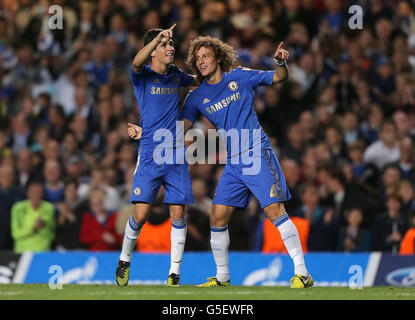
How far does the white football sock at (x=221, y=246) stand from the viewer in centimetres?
1030

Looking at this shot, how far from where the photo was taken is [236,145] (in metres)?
10.1

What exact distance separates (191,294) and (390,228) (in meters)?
5.72

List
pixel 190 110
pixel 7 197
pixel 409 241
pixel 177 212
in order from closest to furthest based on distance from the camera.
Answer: pixel 177 212, pixel 190 110, pixel 409 241, pixel 7 197

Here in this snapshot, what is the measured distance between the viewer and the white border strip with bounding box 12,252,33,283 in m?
13.3

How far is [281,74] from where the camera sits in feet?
32.4

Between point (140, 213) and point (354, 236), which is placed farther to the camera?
point (354, 236)

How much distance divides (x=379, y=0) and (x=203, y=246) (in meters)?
7.10

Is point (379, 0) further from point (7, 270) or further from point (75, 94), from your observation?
point (7, 270)

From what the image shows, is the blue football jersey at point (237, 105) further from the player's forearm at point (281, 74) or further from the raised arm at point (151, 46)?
the raised arm at point (151, 46)

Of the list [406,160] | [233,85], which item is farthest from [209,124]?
[233,85]

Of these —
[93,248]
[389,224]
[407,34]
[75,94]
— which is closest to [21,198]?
[93,248]

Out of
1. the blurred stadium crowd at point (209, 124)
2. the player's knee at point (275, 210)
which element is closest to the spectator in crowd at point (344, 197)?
the blurred stadium crowd at point (209, 124)

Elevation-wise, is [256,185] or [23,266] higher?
[256,185]

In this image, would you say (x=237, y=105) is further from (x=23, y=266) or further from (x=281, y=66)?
(x=23, y=266)
